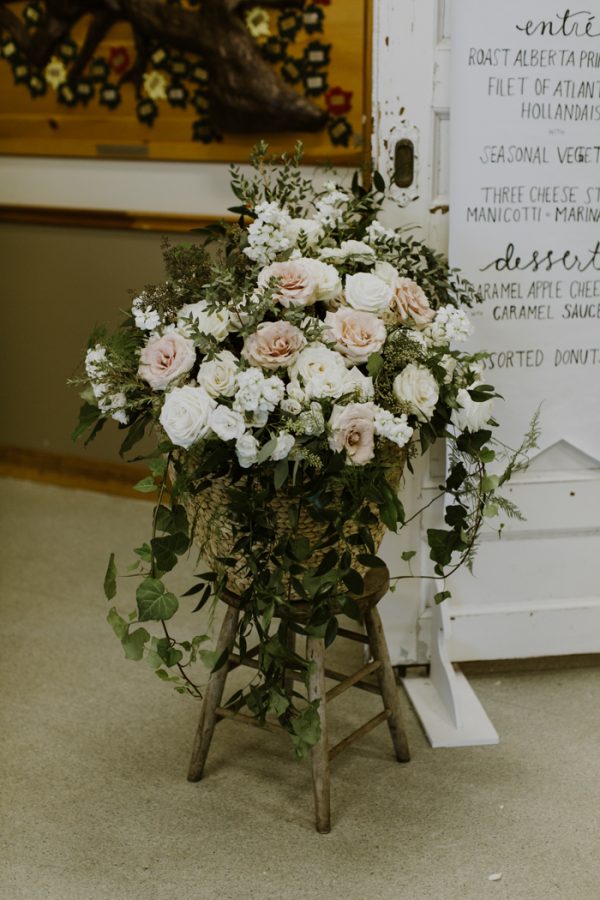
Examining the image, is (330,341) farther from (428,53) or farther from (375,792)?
(375,792)

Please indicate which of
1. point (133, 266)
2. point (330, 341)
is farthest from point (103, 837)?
point (133, 266)

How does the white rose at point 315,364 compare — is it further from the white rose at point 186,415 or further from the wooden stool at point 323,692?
the wooden stool at point 323,692

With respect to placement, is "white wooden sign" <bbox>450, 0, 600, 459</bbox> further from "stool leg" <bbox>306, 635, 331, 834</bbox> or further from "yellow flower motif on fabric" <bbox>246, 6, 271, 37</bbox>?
"yellow flower motif on fabric" <bbox>246, 6, 271, 37</bbox>

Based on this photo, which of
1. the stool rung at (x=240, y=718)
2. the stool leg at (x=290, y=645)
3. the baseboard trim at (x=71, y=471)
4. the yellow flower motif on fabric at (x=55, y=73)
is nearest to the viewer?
the stool rung at (x=240, y=718)

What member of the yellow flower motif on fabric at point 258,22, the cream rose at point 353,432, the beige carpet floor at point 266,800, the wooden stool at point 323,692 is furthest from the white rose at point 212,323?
the yellow flower motif on fabric at point 258,22

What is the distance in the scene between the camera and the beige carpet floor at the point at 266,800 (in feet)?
5.64

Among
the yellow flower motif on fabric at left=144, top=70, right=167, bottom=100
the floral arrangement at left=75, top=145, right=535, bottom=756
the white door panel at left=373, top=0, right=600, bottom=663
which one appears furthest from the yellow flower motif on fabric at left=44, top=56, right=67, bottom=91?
the floral arrangement at left=75, top=145, right=535, bottom=756

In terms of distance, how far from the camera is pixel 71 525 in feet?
10.7

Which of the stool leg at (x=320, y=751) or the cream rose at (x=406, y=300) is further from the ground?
the cream rose at (x=406, y=300)

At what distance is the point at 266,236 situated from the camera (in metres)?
1.66

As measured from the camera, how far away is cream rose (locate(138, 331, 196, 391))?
159cm

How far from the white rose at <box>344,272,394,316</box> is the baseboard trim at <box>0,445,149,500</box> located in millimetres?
1892

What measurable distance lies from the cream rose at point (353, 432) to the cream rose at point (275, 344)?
11cm

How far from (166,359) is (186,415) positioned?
12cm
